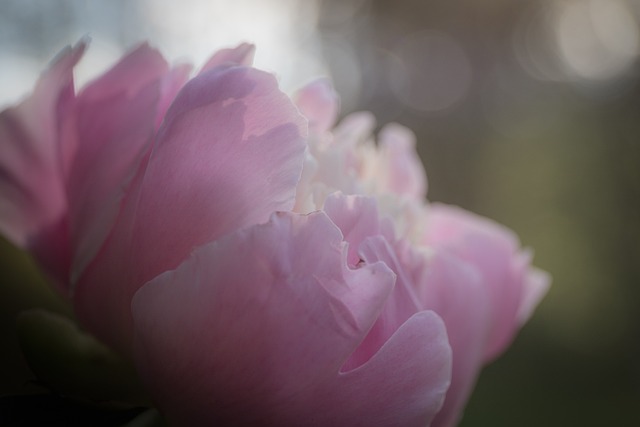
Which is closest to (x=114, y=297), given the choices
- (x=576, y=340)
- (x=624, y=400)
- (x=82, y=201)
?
(x=82, y=201)

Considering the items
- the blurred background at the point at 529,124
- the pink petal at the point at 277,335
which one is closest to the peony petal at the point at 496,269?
the pink petal at the point at 277,335

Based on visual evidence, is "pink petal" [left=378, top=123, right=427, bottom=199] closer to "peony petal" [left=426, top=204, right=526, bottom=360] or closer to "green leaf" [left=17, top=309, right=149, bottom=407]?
"peony petal" [left=426, top=204, right=526, bottom=360]

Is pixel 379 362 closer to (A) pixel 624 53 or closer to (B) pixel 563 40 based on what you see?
(A) pixel 624 53

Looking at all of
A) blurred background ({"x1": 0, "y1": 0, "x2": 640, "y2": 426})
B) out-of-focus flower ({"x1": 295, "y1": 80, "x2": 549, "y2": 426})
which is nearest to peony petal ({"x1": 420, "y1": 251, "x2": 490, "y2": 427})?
out-of-focus flower ({"x1": 295, "y1": 80, "x2": 549, "y2": 426})

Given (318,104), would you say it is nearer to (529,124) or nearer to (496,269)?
(496,269)

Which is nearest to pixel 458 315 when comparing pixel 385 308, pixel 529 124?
pixel 385 308

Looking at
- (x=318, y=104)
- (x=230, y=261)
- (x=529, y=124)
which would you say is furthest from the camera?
(x=529, y=124)
